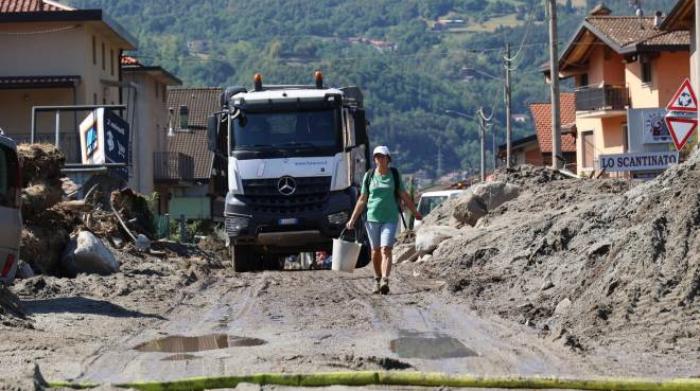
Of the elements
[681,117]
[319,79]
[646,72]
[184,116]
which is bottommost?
[681,117]

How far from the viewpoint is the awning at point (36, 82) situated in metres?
43.2

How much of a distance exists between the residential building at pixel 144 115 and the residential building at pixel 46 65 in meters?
8.15

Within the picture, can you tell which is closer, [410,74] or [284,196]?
[284,196]

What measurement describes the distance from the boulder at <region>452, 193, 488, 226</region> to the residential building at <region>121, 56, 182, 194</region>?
2908 centimetres

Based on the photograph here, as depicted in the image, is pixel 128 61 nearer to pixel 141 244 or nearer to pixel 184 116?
pixel 184 116

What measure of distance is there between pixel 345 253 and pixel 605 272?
7.43 m

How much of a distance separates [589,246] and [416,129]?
12597 centimetres

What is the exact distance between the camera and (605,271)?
509 inches

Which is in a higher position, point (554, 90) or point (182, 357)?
point (554, 90)

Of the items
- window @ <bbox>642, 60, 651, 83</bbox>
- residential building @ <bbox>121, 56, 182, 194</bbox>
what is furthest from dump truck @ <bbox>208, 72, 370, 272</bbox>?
window @ <bbox>642, 60, 651, 83</bbox>

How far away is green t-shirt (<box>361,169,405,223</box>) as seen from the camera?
16875 mm

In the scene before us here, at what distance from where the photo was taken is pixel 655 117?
2642cm

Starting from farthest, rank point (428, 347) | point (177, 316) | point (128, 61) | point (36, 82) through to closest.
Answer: point (128, 61), point (36, 82), point (177, 316), point (428, 347)

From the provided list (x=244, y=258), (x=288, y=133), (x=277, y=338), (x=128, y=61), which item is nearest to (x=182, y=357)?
(x=277, y=338)
